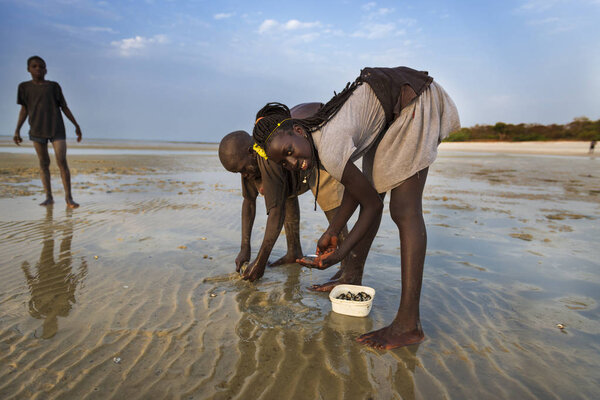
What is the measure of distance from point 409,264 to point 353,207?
1.61 feet

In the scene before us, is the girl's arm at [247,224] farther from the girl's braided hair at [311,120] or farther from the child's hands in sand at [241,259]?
the girl's braided hair at [311,120]

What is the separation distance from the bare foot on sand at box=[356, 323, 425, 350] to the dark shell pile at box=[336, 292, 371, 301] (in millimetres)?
408

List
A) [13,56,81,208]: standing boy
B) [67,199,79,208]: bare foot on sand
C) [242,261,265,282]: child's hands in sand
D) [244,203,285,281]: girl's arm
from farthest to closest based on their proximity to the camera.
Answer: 1. [13,56,81,208]: standing boy
2. [67,199,79,208]: bare foot on sand
3. [242,261,265,282]: child's hands in sand
4. [244,203,285,281]: girl's arm

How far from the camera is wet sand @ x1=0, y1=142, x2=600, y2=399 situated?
1964 millimetres

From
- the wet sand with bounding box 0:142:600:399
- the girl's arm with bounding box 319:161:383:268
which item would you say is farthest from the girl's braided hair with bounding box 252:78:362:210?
the wet sand with bounding box 0:142:600:399

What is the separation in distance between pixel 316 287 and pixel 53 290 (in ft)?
6.69

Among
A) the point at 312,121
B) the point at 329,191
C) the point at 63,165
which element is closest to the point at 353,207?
the point at 312,121

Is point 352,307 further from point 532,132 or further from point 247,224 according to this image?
point 532,132

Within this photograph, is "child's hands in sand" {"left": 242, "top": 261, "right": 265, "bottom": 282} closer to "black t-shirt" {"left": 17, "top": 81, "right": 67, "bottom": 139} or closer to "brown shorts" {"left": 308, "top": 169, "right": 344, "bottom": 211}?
"brown shorts" {"left": 308, "top": 169, "right": 344, "bottom": 211}

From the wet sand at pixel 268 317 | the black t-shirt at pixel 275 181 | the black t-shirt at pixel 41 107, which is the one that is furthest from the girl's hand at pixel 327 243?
the black t-shirt at pixel 41 107

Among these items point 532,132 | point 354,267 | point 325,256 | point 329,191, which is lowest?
point 354,267

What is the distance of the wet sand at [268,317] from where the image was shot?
1964 mm

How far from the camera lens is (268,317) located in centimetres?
270

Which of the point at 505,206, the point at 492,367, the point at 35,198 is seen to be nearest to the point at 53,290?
the point at 492,367
